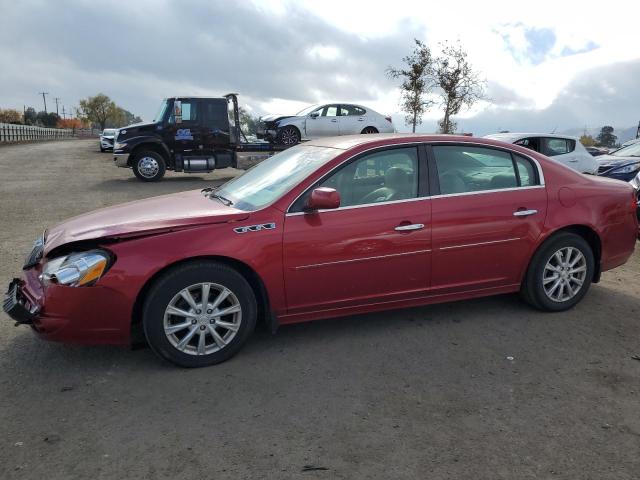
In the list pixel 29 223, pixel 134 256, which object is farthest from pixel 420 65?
pixel 134 256

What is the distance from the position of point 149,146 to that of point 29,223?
264 inches

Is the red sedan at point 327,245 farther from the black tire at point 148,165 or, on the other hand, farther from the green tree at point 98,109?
the green tree at point 98,109

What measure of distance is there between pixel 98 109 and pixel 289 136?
110 meters

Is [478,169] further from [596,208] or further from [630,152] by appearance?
[630,152]

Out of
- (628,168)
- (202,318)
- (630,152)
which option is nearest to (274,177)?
(202,318)

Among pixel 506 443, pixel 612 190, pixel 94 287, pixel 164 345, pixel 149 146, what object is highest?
pixel 149 146

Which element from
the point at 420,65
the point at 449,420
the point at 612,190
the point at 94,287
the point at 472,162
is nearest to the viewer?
the point at 449,420

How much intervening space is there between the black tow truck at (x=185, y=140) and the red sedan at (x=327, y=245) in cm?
1059

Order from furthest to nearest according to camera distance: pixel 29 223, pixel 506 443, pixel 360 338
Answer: pixel 29 223 < pixel 360 338 < pixel 506 443

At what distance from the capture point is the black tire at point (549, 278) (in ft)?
14.6

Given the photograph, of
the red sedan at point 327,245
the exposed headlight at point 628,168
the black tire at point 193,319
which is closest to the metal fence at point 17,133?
the exposed headlight at point 628,168

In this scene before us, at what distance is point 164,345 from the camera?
347cm

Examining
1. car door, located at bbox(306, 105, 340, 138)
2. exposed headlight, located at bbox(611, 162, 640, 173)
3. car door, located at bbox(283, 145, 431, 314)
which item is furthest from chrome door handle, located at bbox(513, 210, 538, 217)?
car door, located at bbox(306, 105, 340, 138)

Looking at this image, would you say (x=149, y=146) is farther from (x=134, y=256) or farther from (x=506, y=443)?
(x=506, y=443)
